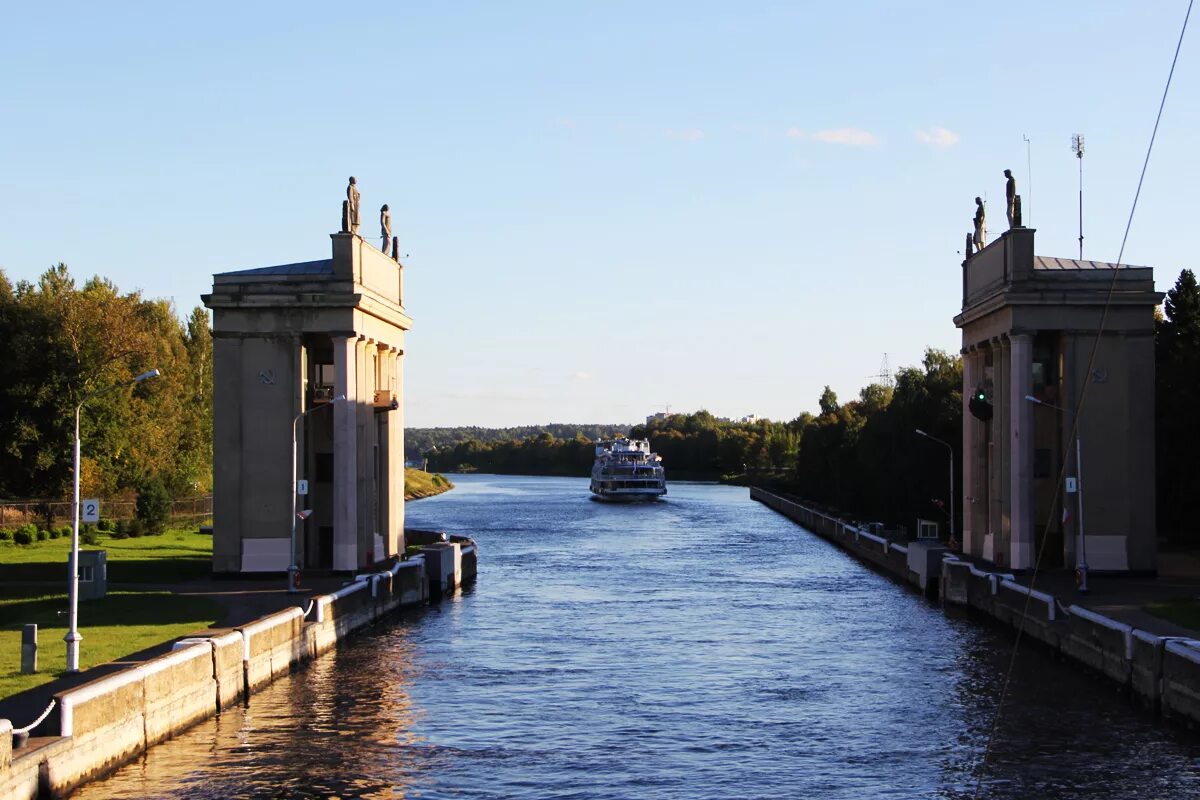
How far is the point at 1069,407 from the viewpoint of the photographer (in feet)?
190

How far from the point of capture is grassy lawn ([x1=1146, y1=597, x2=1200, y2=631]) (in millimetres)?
41188

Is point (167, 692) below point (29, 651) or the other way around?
below

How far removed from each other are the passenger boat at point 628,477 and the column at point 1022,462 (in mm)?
109468

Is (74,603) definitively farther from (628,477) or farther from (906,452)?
(628,477)

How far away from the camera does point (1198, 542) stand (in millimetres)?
73688

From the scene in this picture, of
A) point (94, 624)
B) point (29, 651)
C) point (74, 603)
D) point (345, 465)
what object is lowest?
point (94, 624)

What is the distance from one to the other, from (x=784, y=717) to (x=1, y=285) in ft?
244

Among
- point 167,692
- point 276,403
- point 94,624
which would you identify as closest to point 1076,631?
point 167,692

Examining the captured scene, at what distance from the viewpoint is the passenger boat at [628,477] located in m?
167

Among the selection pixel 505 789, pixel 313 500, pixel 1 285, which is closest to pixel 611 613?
pixel 313 500

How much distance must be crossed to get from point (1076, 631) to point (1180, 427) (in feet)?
123

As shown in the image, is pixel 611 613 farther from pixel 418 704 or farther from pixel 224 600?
pixel 418 704

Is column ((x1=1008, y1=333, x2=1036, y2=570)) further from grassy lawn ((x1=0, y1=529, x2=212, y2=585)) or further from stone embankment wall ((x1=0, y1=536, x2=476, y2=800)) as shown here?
grassy lawn ((x1=0, y1=529, x2=212, y2=585))

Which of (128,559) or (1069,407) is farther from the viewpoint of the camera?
(128,559)
